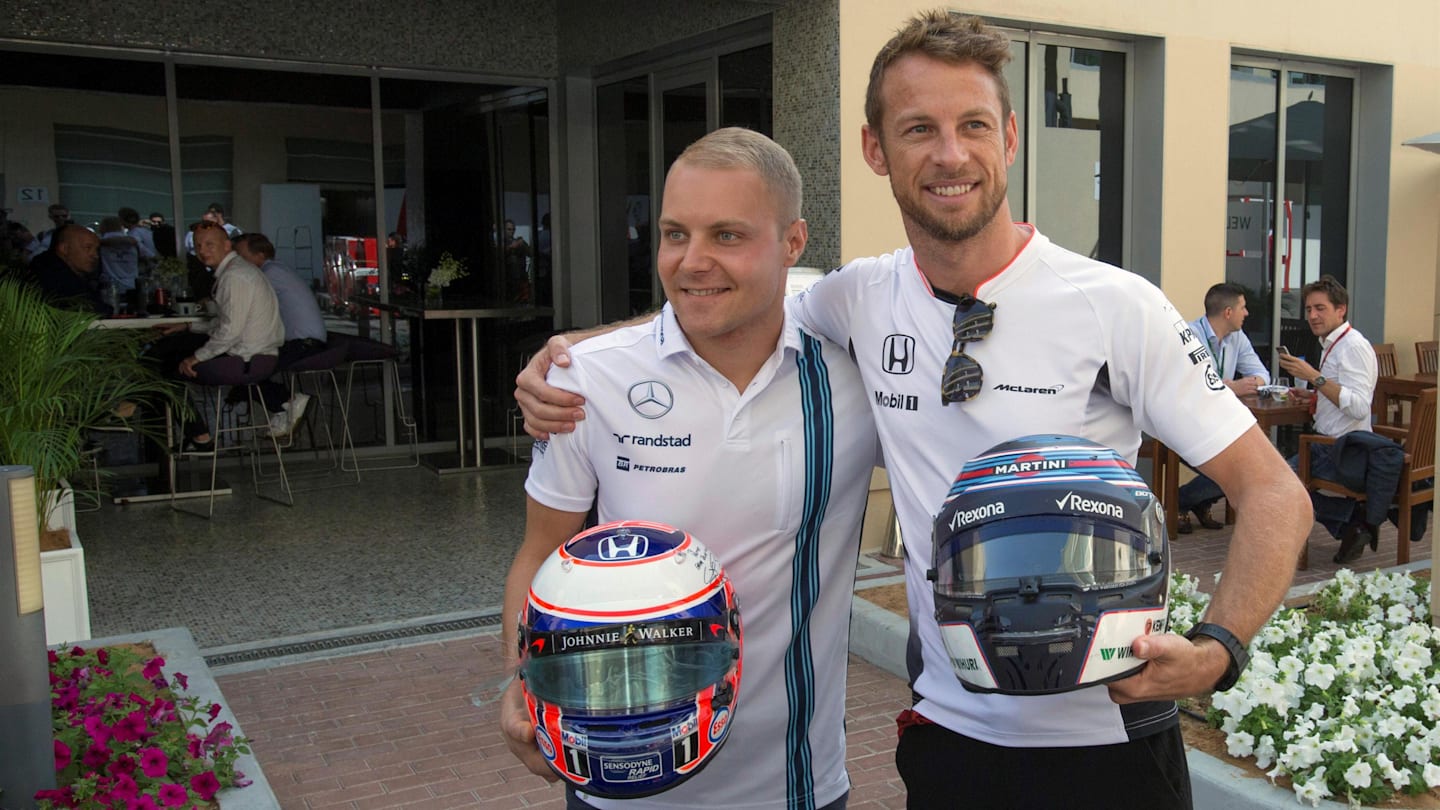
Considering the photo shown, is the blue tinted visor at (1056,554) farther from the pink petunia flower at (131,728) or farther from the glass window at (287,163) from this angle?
the glass window at (287,163)

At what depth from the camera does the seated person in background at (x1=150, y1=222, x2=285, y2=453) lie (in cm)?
905

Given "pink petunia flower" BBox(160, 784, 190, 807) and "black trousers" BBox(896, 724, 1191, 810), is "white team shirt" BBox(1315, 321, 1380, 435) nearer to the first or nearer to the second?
"black trousers" BBox(896, 724, 1191, 810)

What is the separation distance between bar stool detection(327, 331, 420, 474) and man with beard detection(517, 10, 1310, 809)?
27.7ft

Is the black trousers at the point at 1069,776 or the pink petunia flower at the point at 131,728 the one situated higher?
the black trousers at the point at 1069,776

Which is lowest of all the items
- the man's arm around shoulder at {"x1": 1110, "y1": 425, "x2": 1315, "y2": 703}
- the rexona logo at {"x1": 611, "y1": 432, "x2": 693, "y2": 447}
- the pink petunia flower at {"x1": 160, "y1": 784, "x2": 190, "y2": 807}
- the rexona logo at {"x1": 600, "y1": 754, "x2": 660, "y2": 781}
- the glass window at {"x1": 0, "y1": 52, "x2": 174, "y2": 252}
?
the pink petunia flower at {"x1": 160, "y1": 784, "x2": 190, "y2": 807}

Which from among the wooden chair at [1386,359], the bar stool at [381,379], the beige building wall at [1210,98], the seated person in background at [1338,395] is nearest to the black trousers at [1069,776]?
the beige building wall at [1210,98]

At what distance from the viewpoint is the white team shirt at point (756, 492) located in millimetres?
2248

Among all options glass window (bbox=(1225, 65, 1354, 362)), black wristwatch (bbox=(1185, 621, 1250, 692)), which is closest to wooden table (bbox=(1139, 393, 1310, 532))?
glass window (bbox=(1225, 65, 1354, 362))

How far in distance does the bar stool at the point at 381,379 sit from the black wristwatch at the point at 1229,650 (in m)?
8.92

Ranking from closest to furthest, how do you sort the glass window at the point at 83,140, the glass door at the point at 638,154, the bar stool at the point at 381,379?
the glass window at the point at 83,140
the glass door at the point at 638,154
the bar stool at the point at 381,379

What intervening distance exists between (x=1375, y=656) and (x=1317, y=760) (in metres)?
0.90

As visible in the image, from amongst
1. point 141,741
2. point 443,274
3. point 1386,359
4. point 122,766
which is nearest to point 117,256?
point 443,274

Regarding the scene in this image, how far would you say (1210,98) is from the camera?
30.3 ft

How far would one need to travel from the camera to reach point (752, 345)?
2311 mm
